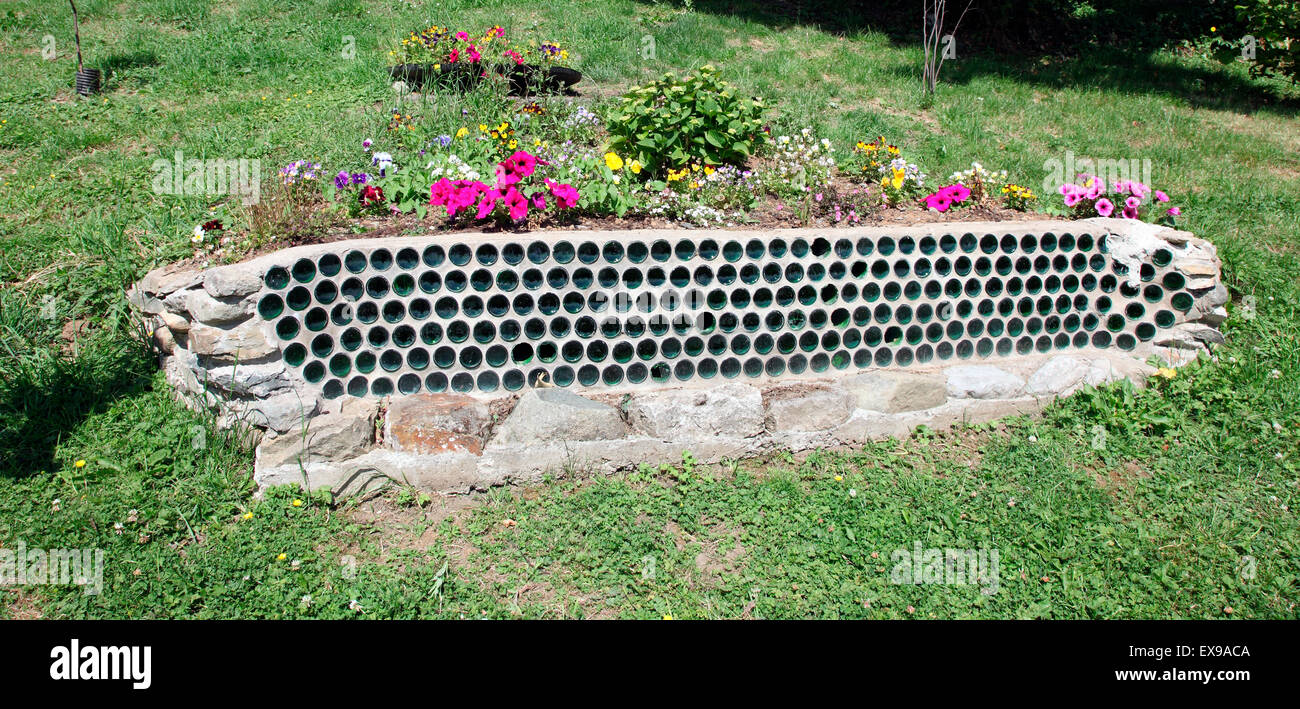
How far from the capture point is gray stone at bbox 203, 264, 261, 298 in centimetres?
452

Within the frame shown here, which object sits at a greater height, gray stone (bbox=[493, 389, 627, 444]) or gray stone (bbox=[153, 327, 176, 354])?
gray stone (bbox=[153, 327, 176, 354])

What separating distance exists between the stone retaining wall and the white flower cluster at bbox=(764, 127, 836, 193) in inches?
35.7

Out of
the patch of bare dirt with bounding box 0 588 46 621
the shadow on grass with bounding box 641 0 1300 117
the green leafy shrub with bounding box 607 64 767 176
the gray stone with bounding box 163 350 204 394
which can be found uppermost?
the shadow on grass with bounding box 641 0 1300 117

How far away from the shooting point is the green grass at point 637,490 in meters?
3.91

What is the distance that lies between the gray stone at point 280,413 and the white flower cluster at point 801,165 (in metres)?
3.53

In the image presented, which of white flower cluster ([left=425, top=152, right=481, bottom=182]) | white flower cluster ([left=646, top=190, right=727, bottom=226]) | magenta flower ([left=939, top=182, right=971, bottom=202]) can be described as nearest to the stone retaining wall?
white flower cluster ([left=646, top=190, right=727, bottom=226])

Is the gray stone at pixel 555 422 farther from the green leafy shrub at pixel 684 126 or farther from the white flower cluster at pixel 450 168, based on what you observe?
the green leafy shrub at pixel 684 126

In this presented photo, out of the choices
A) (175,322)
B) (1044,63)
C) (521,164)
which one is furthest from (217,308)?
(1044,63)

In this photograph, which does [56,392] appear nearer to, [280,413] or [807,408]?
[280,413]

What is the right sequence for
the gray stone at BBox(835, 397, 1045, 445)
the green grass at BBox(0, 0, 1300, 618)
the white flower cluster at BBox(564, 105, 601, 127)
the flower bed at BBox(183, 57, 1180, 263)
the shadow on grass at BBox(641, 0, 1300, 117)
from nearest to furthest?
the green grass at BBox(0, 0, 1300, 618)
the gray stone at BBox(835, 397, 1045, 445)
the flower bed at BBox(183, 57, 1180, 263)
the white flower cluster at BBox(564, 105, 601, 127)
the shadow on grass at BBox(641, 0, 1300, 117)

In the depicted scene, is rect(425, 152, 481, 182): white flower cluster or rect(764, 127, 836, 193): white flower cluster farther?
rect(764, 127, 836, 193): white flower cluster

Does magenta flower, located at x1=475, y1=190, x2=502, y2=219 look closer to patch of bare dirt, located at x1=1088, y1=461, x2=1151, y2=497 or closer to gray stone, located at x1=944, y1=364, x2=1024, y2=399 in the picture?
gray stone, located at x1=944, y1=364, x2=1024, y2=399

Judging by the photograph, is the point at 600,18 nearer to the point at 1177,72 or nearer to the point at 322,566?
the point at 1177,72

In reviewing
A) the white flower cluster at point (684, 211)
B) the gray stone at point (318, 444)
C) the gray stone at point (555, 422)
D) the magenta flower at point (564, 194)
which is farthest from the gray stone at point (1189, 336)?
the gray stone at point (318, 444)
